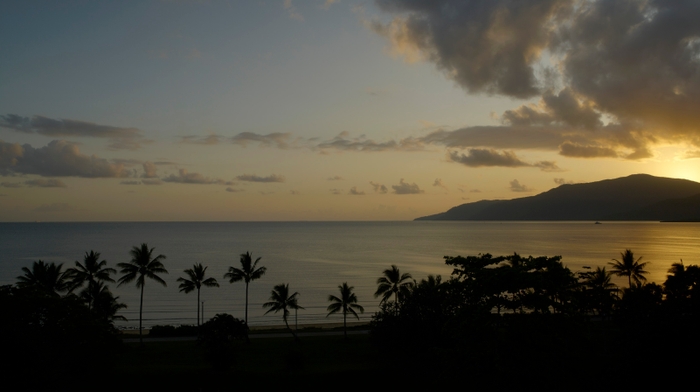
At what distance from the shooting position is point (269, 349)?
3897 centimetres

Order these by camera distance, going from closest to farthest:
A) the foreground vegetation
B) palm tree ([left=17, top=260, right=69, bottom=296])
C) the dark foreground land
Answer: the dark foreground land, the foreground vegetation, palm tree ([left=17, top=260, right=69, bottom=296])

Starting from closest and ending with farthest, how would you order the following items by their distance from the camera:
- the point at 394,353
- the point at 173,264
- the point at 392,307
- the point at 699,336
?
the point at 699,336 < the point at 394,353 < the point at 392,307 < the point at 173,264

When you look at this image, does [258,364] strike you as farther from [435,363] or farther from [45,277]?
[45,277]

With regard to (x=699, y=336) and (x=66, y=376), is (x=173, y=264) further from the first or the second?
(x=699, y=336)

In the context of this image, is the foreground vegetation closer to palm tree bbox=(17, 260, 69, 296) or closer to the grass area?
the grass area

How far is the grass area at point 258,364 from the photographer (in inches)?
1087

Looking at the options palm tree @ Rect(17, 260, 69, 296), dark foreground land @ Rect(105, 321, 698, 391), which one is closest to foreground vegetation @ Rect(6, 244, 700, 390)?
dark foreground land @ Rect(105, 321, 698, 391)

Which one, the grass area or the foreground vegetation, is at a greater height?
the foreground vegetation

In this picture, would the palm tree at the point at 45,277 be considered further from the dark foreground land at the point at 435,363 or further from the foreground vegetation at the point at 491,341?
the foreground vegetation at the point at 491,341

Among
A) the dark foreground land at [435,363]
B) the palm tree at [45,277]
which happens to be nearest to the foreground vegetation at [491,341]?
the dark foreground land at [435,363]

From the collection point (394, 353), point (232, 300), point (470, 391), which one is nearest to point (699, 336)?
point (470, 391)

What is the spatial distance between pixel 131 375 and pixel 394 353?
1635 cm

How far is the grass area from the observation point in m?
27.6

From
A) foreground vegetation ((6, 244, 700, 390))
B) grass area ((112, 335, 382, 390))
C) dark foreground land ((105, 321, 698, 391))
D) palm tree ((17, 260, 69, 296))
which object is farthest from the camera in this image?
palm tree ((17, 260, 69, 296))
